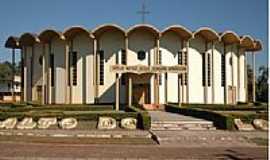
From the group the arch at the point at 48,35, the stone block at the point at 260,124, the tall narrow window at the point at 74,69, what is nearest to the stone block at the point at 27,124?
the stone block at the point at 260,124

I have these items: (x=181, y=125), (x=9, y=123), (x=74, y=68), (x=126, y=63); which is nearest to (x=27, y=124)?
(x=9, y=123)

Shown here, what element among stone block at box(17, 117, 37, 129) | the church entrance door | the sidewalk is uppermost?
the church entrance door

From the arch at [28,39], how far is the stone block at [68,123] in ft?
72.7

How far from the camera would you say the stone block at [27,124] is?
2166 centimetres

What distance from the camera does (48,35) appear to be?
139 feet

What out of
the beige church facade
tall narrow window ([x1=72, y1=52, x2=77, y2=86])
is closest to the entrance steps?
the beige church facade

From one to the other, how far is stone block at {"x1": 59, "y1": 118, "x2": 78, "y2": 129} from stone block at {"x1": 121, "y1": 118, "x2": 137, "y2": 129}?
2365 mm

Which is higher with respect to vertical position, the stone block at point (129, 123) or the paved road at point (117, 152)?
the stone block at point (129, 123)

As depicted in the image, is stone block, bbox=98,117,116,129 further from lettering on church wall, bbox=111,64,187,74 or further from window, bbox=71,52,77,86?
window, bbox=71,52,77,86

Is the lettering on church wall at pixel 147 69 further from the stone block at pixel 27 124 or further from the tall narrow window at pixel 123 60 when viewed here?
the stone block at pixel 27 124

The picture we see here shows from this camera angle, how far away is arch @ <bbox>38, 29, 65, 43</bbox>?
40906 mm

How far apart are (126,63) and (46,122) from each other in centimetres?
1932

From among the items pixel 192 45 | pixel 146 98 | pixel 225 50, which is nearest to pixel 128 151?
pixel 146 98

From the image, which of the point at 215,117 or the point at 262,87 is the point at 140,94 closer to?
the point at 215,117
